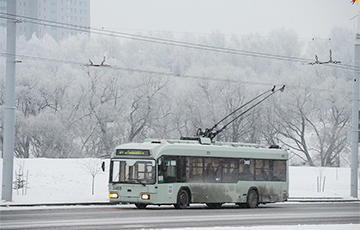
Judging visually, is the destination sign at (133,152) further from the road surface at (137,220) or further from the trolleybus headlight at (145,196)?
the road surface at (137,220)

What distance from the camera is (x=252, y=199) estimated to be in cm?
3228

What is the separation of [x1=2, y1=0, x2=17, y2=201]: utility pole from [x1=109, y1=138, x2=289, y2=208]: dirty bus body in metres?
4.81

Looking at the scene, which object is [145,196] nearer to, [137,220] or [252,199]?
[137,220]

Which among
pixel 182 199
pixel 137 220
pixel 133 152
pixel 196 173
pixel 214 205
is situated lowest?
pixel 214 205

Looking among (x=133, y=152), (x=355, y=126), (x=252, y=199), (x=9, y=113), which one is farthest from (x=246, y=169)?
(x=355, y=126)

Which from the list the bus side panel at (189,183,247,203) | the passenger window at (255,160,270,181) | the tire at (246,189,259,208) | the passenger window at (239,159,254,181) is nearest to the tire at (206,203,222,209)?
the bus side panel at (189,183,247,203)

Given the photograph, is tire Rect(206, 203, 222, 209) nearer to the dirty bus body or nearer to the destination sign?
the dirty bus body

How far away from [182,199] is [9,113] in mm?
8303

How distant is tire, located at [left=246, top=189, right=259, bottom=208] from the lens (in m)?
32.1

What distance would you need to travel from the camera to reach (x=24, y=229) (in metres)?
17.5

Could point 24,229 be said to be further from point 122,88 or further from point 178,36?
point 178,36

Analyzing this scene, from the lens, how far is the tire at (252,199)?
105ft

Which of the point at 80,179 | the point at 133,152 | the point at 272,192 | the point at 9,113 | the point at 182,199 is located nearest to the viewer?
the point at 133,152

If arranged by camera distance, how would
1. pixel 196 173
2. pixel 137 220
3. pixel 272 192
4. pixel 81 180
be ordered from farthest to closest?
1. pixel 81 180
2. pixel 272 192
3. pixel 196 173
4. pixel 137 220
